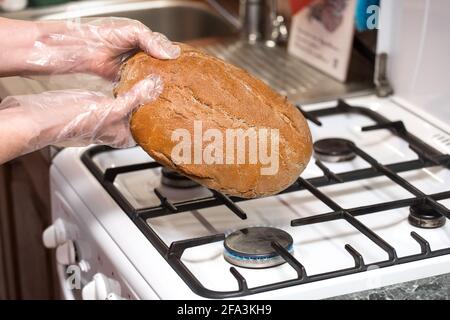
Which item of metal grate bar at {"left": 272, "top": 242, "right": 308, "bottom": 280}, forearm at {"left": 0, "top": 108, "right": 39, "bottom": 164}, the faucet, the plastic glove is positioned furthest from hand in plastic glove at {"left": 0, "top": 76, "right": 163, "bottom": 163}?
the faucet

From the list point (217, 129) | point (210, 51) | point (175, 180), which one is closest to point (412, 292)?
point (217, 129)

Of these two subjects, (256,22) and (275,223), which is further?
(256,22)

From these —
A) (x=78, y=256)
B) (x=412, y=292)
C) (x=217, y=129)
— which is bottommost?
(x=78, y=256)

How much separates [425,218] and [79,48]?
0.49 metres

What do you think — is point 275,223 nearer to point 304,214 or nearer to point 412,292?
→ point 304,214

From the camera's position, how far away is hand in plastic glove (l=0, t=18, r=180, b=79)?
118 centimetres

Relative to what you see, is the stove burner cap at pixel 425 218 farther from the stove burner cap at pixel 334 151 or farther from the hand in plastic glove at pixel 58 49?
the hand in plastic glove at pixel 58 49

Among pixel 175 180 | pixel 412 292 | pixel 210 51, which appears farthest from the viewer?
pixel 210 51

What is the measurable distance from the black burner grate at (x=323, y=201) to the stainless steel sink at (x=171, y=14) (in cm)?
66

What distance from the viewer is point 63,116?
41.6 inches

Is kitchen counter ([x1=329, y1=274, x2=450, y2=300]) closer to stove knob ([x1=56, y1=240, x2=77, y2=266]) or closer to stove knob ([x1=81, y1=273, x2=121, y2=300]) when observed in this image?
stove knob ([x1=81, y1=273, x2=121, y2=300])

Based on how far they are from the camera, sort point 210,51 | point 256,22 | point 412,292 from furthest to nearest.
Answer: point 256,22, point 210,51, point 412,292

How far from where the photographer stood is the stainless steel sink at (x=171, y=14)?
6.57 feet
